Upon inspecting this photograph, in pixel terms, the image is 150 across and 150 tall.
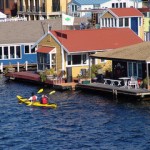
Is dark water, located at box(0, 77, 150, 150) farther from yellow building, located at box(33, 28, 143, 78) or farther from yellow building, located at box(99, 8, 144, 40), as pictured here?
yellow building, located at box(99, 8, 144, 40)

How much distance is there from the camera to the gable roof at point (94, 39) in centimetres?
7288

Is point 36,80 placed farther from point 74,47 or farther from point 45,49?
point 74,47

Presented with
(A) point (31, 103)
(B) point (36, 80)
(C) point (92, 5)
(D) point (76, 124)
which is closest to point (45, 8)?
(C) point (92, 5)

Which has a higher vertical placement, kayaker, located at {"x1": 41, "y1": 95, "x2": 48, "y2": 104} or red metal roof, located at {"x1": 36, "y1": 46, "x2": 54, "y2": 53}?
red metal roof, located at {"x1": 36, "y1": 46, "x2": 54, "y2": 53}

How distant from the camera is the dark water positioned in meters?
46.2

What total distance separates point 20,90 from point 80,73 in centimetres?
676

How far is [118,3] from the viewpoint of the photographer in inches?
4540

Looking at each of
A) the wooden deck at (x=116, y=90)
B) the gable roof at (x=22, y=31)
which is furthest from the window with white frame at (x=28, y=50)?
the wooden deck at (x=116, y=90)

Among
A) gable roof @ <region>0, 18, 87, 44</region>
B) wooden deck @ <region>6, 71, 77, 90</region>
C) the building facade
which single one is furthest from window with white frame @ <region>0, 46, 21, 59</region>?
the building facade

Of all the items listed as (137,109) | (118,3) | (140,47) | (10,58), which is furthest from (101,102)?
(118,3)

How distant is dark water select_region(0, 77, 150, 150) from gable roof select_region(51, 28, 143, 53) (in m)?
8.61

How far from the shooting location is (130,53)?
217 ft

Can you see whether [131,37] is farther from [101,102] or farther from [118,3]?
[118,3]

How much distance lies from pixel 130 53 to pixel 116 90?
17.1 ft
